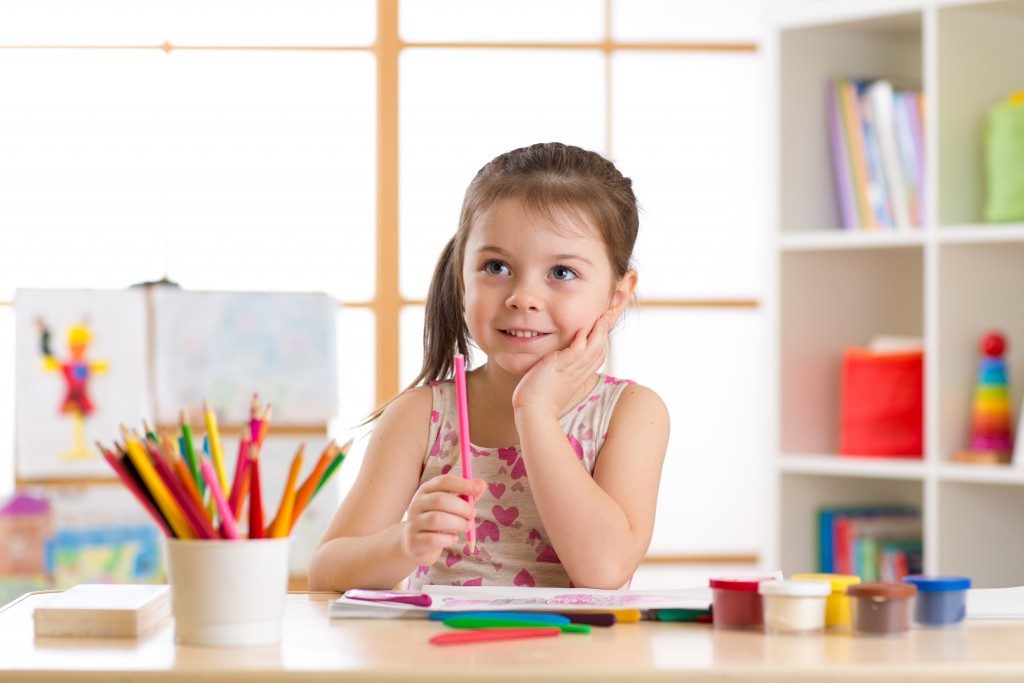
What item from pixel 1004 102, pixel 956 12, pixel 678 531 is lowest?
pixel 678 531

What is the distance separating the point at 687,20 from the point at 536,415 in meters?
2.12

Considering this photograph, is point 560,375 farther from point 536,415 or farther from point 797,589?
point 797,589

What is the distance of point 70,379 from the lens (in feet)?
9.32

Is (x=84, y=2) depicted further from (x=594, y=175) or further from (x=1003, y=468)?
(x=1003, y=468)

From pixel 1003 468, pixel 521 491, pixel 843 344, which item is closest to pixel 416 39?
pixel 843 344

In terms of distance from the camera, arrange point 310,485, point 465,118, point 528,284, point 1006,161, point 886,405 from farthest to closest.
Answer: point 465,118
point 886,405
point 1006,161
point 528,284
point 310,485

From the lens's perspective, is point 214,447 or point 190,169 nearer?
point 214,447

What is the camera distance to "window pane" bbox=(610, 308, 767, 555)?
10.5 feet

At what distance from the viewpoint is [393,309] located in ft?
10.2

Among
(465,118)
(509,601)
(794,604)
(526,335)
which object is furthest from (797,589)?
(465,118)

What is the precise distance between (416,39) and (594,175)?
70.1 inches

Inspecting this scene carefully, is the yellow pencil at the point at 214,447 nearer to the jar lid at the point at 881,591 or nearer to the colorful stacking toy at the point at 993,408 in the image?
the jar lid at the point at 881,591

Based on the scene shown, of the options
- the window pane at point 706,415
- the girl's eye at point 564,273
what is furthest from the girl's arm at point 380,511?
the window pane at point 706,415

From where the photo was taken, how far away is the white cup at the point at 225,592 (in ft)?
2.89
